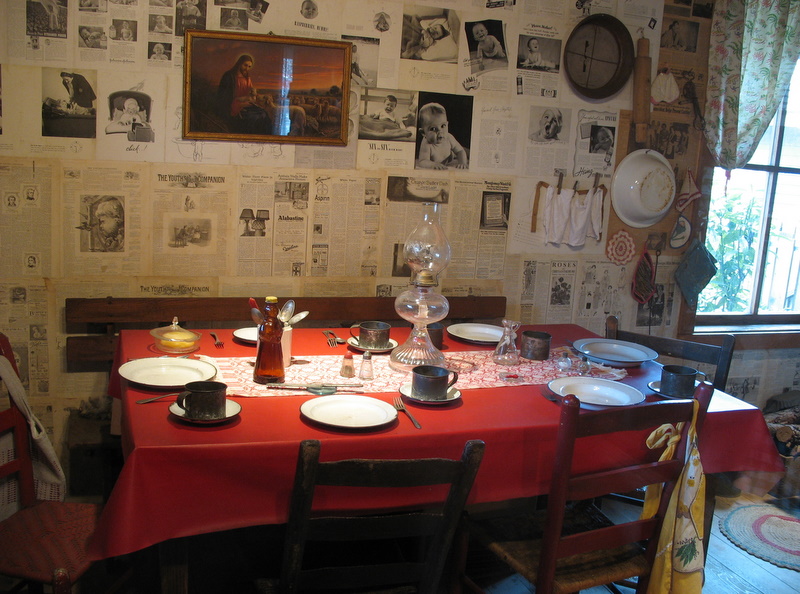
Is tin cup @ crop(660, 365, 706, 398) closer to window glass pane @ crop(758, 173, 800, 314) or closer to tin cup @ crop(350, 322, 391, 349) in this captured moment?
tin cup @ crop(350, 322, 391, 349)

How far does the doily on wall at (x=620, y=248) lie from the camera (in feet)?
11.5

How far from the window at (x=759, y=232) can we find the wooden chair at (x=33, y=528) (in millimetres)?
3311

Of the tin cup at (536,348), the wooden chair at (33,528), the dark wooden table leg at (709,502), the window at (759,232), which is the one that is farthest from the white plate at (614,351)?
the wooden chair at (33,528)

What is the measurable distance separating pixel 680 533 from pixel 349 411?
0.90 m

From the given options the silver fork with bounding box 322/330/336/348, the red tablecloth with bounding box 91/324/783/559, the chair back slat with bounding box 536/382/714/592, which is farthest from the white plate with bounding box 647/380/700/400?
the silver fork with bounding box 322/330/336/348

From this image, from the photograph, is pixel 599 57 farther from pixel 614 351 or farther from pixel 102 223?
pixel 102 223

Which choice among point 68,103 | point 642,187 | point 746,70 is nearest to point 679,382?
point 642,187

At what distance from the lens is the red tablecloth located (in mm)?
1450

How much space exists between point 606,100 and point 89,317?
2627 millimetres

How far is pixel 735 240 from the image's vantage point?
3.91 meters

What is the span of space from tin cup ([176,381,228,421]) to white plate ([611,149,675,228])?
253 cm

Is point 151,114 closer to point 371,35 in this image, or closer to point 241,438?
point 371,35

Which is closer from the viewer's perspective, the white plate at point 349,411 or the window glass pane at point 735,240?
the white plate at point 349,411

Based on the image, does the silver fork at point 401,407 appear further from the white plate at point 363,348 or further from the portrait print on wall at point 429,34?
the portrait print on wall at point 429,34
